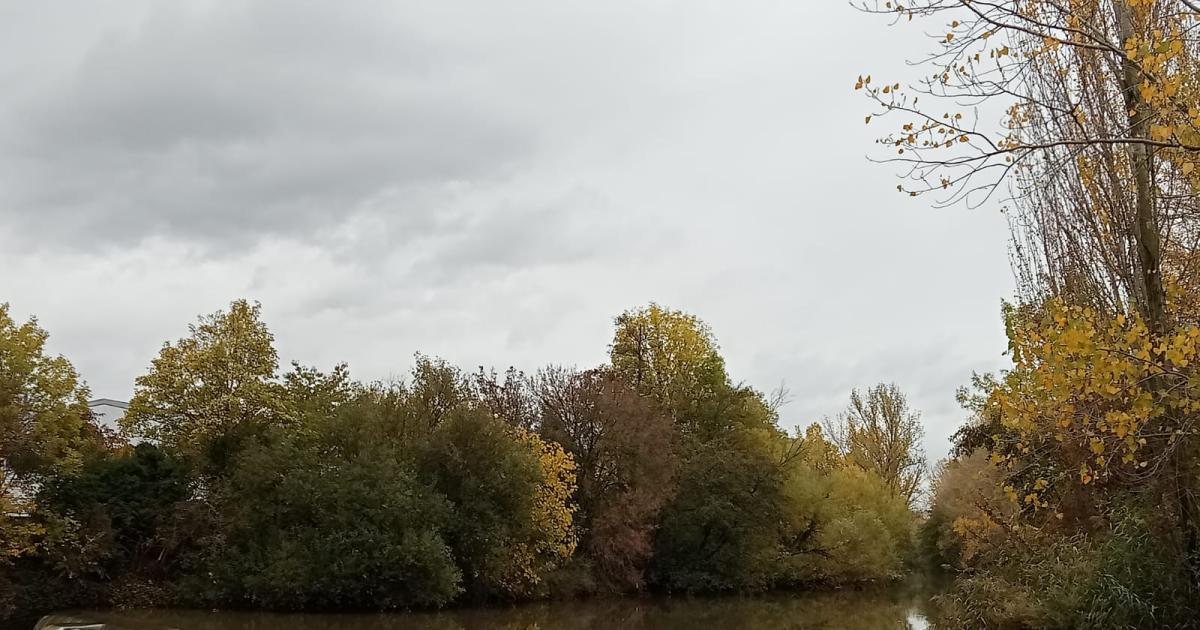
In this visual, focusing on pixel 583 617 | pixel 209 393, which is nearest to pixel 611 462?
pixel 583 617

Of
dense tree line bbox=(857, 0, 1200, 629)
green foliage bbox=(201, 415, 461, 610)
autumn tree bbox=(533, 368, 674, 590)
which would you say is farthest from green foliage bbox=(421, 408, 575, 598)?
dense tree line bbox=(857, 0, 1200, 629)

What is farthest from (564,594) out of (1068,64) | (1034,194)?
(1068,64)

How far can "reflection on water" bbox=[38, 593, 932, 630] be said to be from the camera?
2092cm

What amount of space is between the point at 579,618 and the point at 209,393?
12480 mm

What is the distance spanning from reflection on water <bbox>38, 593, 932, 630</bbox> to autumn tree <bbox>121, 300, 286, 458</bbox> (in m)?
5.43

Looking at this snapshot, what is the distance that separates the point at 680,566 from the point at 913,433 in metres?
19.1

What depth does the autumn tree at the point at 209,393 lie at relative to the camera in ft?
87.1

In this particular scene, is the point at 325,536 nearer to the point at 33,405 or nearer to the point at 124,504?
the point at 124,504

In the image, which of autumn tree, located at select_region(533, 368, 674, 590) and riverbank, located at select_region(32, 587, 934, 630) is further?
autumn tree, located at select_region(533, 368, 674, 590)

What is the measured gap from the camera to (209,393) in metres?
26.7

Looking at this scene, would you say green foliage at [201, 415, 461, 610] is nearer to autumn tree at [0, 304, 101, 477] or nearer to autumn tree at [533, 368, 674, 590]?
autumn tree at [0, 304, 101, 477]

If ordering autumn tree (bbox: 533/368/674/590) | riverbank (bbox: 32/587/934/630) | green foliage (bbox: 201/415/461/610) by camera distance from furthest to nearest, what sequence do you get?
1. autumn tree (bbox: 533/368/674/590)
2. green foliage (bbox: 201/415/461/610)
3. riverbank (bbox: 32/587/934/630)

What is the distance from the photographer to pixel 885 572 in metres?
38.3

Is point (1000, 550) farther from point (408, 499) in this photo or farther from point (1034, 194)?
point (408, 499)
